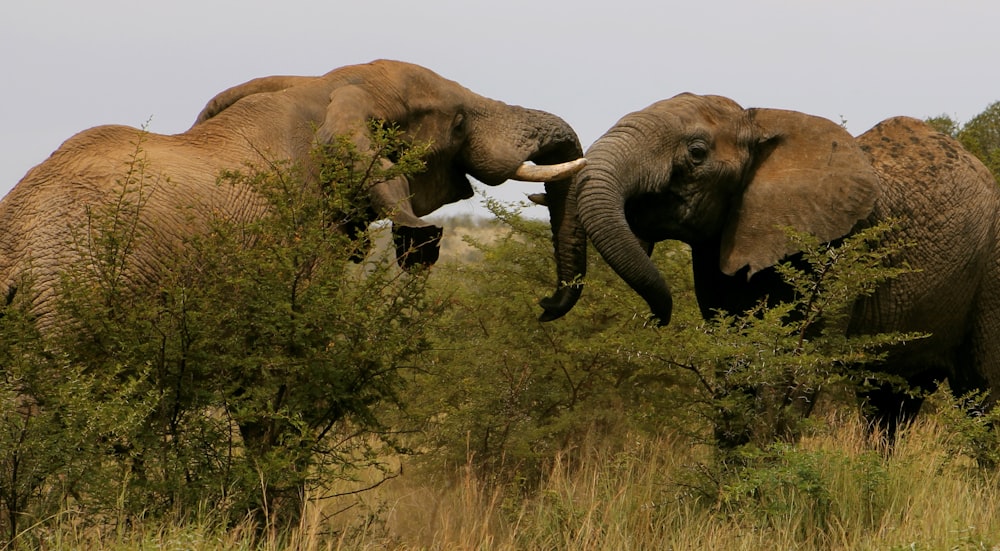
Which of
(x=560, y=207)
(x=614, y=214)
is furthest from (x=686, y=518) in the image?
(x=560, y=207)

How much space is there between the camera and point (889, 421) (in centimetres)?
908

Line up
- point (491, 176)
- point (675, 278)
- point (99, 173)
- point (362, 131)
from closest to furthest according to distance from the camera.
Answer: point (99, 173) → point (362, 131) → point (491, 176) → point (675, 278)

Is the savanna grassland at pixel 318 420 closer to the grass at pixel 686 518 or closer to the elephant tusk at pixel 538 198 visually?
the grass at pixel 686 518

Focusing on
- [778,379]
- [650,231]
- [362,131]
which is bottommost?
[778,379]

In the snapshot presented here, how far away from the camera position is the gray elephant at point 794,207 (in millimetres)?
7344

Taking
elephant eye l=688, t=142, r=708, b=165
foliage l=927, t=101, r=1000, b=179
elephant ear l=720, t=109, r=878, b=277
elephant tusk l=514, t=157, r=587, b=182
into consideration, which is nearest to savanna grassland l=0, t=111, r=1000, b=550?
elephant ear l=720, t=109, r=878, b=277

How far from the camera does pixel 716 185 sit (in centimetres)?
760

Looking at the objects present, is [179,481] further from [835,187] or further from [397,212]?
[835,187]

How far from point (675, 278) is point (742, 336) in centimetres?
284

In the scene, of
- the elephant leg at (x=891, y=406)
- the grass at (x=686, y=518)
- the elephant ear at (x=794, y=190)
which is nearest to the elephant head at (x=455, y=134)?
the elephant ear at (x=794, y=190)

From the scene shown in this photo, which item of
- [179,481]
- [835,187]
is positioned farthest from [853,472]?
[179,481]

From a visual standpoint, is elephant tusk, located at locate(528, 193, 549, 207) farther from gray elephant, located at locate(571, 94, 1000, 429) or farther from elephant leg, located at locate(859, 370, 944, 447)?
elephant leg, located at locate(859, 370, 944, 447)

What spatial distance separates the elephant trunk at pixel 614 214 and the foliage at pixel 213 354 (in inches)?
47.9

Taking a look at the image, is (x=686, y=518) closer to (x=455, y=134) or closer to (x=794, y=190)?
(x=794, y=190)
